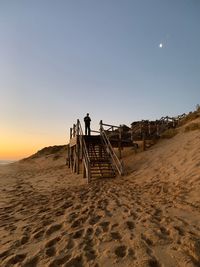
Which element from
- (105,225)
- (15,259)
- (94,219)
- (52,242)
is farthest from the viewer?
(94,219)

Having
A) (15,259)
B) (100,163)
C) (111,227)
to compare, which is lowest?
(15,259)

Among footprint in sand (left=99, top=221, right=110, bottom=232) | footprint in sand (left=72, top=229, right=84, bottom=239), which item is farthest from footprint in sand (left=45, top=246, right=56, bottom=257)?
footprint in sand (left=99, top=221, right=110, bottom=232)

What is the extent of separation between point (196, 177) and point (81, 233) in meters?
5.61

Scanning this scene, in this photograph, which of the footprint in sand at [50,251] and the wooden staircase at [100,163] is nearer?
the footprint in sand at [50,251]

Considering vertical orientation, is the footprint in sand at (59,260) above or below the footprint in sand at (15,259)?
above

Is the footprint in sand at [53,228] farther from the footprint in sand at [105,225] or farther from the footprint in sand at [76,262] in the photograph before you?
the footprint in sand at [76,262]

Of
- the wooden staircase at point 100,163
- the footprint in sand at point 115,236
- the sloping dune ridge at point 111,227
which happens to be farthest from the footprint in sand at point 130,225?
the wooden staircase at point 100,163

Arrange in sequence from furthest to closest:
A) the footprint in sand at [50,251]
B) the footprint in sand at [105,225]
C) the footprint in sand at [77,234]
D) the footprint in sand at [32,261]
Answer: the footprint in sand at [105,225]
the footprint in sand at [77,234]
the footprint in sand at [50,251]
the footprint in sand at [32,261]

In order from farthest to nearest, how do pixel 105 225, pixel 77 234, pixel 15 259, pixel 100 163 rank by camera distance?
pixel 100 163 < pixel 105 225 < pixel 77 234 < pixel 15 259

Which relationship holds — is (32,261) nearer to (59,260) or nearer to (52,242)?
(59,260)

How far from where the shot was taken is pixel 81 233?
535 cm

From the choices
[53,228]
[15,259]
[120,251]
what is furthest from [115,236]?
[15,259]

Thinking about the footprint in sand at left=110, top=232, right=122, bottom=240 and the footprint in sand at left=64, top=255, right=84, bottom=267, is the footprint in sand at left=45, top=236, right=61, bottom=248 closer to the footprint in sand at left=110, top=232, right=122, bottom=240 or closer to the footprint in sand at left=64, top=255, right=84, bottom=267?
the footprint in sand at left=64, top=255, right=84, bottom=267

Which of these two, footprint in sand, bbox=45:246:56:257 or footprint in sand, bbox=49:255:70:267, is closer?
footprint in sand, bbox=49:255:70:267
